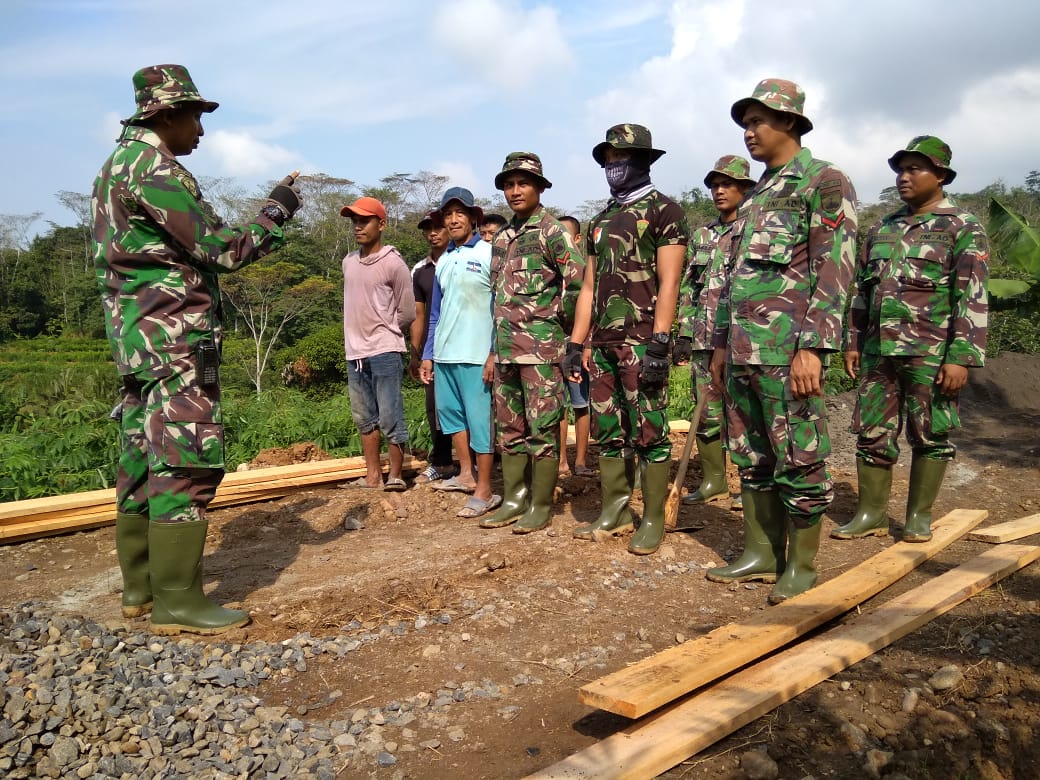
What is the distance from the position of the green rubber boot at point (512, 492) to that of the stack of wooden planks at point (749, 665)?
2.17m

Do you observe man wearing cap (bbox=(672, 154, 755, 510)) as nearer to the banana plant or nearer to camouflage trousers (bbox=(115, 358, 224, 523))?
camouflage trousers (bbox=(115, 358, 224, 523))

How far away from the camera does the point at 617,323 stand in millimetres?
4750

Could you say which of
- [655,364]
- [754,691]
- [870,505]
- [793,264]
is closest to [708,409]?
[870,505]

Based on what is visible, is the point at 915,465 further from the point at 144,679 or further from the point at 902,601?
the point at 144,679

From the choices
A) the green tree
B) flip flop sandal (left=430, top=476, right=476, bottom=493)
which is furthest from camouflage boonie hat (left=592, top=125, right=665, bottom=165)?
the green tree

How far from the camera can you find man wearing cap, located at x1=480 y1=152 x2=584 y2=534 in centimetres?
507

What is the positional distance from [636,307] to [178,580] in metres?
2.76

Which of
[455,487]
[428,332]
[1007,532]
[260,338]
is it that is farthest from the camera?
[260,338]

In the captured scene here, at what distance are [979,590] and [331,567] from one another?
3394 mm

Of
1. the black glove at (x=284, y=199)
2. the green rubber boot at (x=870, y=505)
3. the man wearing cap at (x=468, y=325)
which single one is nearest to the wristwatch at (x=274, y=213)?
the black glove at (x=284, y=199)

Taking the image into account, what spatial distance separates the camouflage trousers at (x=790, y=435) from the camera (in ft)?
12.5

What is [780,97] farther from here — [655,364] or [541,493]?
[541,493]

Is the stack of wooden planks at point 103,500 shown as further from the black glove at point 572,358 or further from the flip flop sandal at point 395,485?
the black glove at point 572,358

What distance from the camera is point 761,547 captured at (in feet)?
13.9
